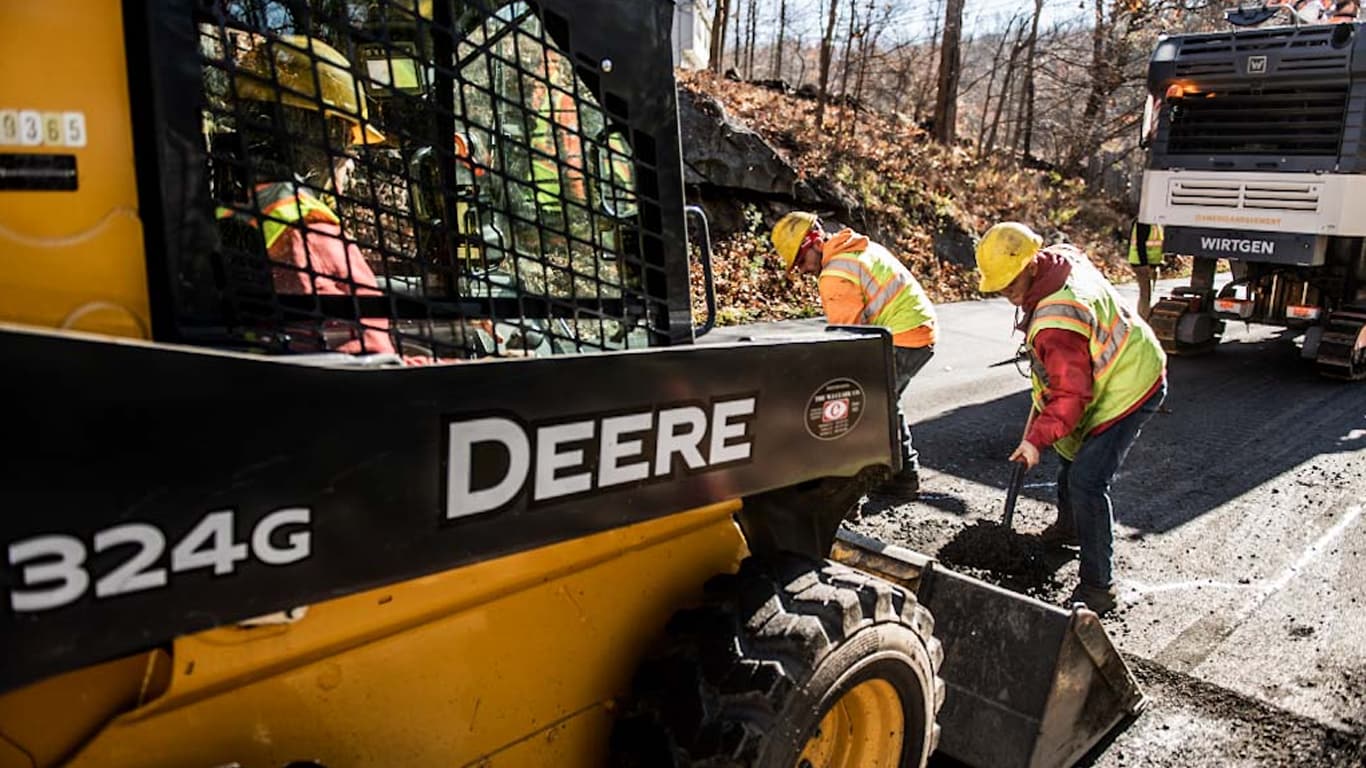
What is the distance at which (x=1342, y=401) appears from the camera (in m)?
9.27

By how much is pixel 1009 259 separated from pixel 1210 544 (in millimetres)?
2383

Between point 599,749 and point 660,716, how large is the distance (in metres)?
0.29

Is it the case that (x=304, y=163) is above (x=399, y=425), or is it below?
above

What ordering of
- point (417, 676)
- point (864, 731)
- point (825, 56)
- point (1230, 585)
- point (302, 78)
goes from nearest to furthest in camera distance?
point (302, 78) < point (417, 676) < point (864, 731) < point (1230, 585) < point (825, 56)

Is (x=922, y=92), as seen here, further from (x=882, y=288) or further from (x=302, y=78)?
(x=302, y=78)

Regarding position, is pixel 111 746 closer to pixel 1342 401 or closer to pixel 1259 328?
pixel 1342 401

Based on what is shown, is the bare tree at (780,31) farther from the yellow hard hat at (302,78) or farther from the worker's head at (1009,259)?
the yellow hard hat at (302,78)

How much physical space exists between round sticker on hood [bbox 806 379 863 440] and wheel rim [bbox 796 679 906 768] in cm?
73

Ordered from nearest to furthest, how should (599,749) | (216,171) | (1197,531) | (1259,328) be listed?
(216,171)
(599,749)
(1197,531)
(1259,328)

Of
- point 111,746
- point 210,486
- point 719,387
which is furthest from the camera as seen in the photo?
point 719,387

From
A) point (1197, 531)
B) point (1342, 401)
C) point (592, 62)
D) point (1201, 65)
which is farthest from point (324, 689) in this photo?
point (1201, 65)

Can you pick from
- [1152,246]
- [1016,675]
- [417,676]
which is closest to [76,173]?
[417,676]

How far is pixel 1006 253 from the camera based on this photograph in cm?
445

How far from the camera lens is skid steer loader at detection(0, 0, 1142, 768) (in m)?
1.50
